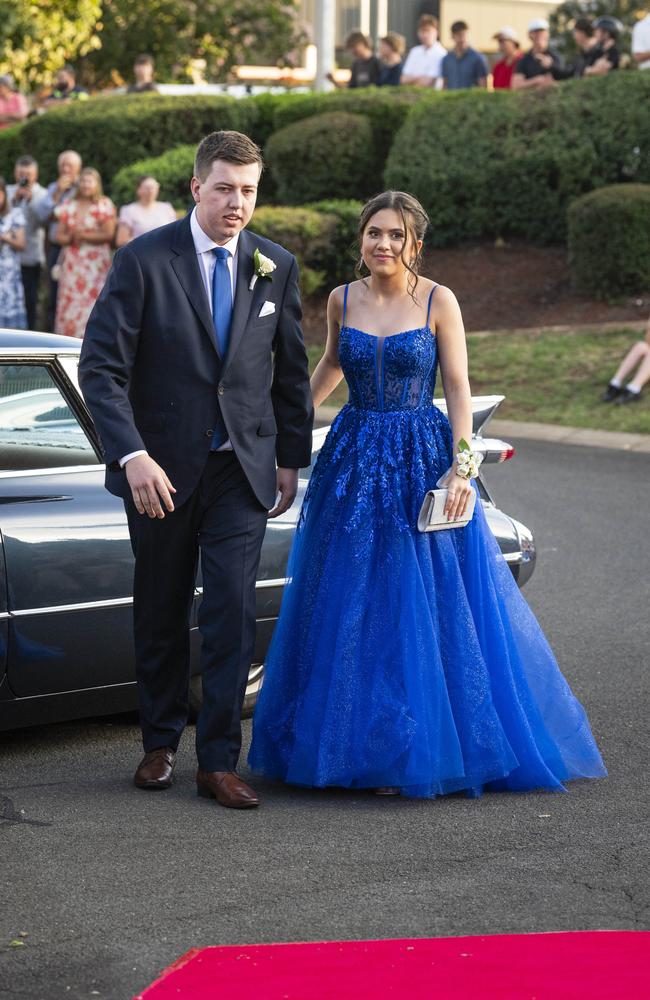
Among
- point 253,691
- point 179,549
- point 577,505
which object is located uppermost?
point 179,549

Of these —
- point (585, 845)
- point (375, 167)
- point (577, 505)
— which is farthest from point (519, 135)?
point (585, 845)

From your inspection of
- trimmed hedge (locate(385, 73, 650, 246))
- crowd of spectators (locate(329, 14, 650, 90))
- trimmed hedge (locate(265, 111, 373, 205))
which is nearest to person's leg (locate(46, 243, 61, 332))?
trimmed hedge (locate(265, 111, 373, 205))

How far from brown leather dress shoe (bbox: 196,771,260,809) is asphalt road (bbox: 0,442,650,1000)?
43 millimetres

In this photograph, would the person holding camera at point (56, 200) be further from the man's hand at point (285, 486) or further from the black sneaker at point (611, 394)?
the man's hand at point (285, 486)

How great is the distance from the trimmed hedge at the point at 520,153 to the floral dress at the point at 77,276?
15.7 ft

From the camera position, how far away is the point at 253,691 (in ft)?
18.3

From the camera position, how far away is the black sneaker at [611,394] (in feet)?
43.3

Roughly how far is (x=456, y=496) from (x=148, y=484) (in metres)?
1.04

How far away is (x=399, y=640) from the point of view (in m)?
4.76

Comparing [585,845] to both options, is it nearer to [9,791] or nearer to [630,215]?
[9,791]

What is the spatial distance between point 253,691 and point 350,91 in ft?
52.3

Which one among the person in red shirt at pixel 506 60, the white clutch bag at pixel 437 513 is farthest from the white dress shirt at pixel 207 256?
the person in red shirt at pixel 506 60

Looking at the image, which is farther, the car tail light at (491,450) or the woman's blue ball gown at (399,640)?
the car tail light at (491,450)

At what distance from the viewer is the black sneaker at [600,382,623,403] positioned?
1321 centimetres
